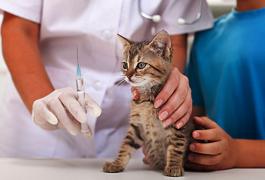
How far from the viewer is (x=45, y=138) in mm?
1114

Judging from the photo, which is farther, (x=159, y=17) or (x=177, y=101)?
(x=159, y=17)

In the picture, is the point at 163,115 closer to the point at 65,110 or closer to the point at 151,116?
the point at 151,116

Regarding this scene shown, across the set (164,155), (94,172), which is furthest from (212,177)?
(94,172)

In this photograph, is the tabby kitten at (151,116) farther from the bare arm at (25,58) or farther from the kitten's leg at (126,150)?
the bare arm at (25,58)

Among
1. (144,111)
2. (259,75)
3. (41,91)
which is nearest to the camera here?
(144,111)

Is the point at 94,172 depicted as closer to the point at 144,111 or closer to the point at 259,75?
the point at 144,111

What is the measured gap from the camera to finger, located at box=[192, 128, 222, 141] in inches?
32.2

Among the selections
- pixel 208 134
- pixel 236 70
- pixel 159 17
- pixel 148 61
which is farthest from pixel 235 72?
pixel 148 61

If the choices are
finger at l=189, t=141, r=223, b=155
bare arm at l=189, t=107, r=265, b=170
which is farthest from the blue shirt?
finger at l=189, t=141, r=223, b=155

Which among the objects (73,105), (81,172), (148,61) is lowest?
(81,172)

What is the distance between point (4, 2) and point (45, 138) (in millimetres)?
335

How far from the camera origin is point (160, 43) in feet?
2.46

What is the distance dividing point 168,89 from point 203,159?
155 millimetres

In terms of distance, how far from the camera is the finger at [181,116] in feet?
2.55
